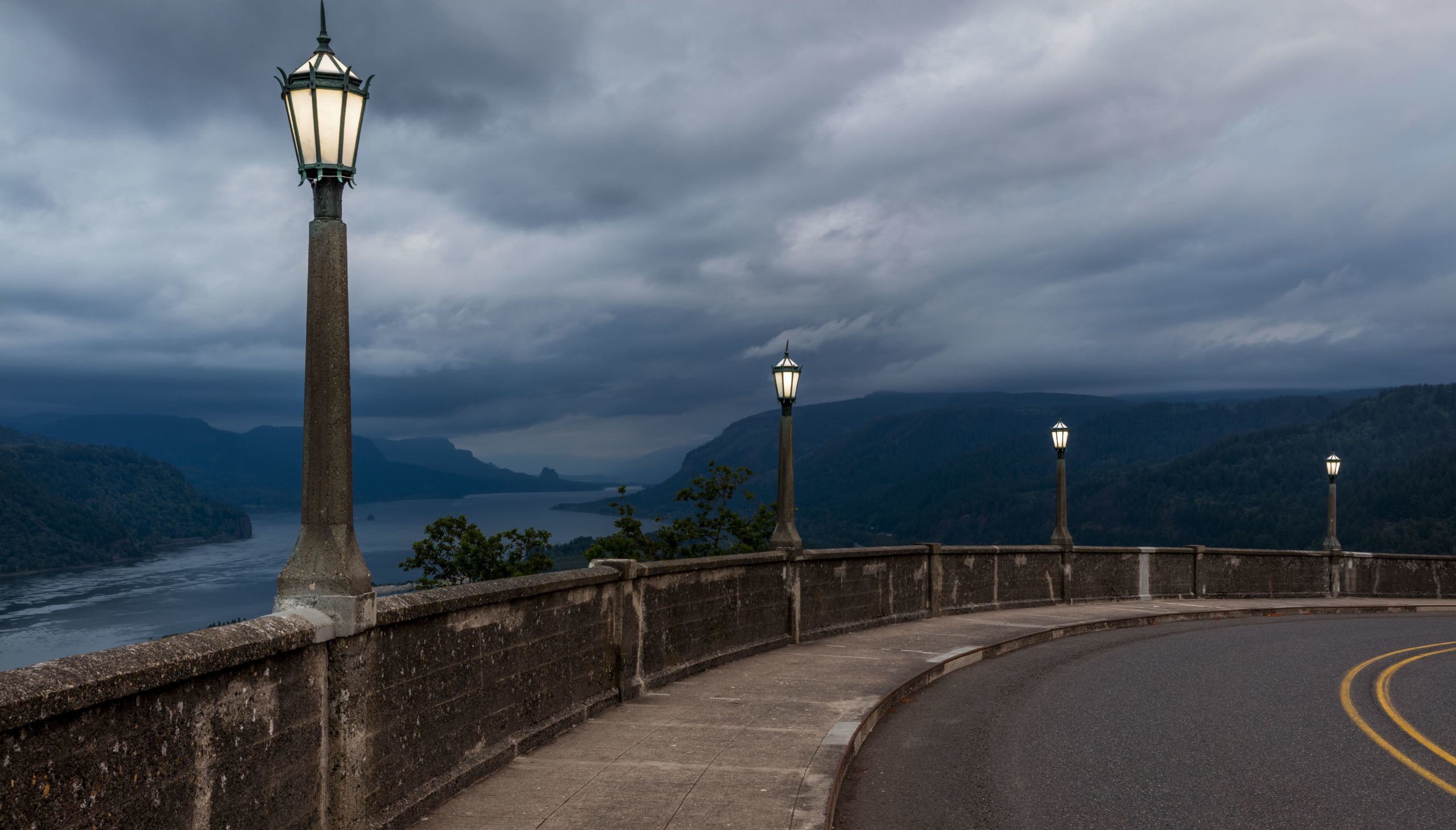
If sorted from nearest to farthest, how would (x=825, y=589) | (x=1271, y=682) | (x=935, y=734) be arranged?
(x=935, y=734) → (x=1271, y=682) → (x=825, y=589)

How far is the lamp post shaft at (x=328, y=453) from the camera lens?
512 centimetres

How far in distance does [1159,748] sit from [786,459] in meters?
7.27

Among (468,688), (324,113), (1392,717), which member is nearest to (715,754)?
(468,688)

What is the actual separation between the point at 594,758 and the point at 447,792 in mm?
1335

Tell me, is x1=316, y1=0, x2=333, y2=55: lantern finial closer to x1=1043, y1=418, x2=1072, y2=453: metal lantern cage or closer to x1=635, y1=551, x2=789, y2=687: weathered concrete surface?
x1=635, y1=551, x2=789, y2=687: weathered concrete surface

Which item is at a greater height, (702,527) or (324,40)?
(324,40)

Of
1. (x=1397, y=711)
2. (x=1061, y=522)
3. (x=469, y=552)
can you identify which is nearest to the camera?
(x=1397, y=711)

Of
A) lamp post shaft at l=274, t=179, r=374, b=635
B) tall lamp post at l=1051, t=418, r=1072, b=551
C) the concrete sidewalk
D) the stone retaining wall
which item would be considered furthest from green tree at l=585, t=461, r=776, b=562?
lamp post shaft at l=274, t=179, r=374, b=635

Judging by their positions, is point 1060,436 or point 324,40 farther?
point 1060,436

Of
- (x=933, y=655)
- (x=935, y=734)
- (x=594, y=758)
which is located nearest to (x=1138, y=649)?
(x=933, y=655)

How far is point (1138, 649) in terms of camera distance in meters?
15.2

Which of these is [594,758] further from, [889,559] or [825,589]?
[889,559]

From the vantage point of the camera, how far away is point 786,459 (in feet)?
48.8

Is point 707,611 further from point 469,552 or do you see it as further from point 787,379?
point 469,552
